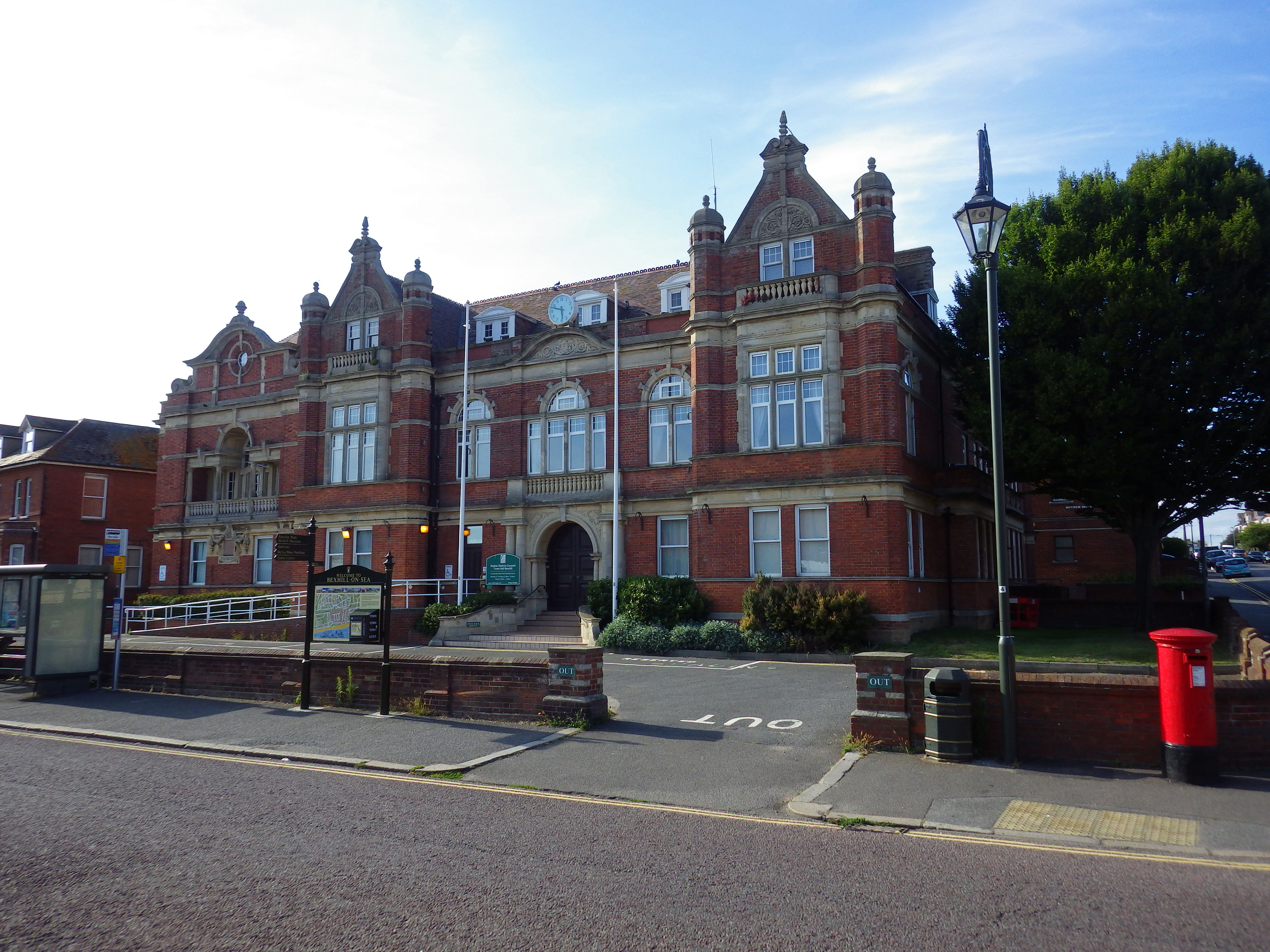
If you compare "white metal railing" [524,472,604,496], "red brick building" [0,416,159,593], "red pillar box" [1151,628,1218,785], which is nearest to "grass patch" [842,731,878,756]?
"red pillar box" [1151,628,1218,785]

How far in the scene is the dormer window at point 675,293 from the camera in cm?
2919

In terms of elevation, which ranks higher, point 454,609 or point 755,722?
point 454,609

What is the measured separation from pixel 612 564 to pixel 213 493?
64.1 feet

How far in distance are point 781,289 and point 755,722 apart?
1541cm

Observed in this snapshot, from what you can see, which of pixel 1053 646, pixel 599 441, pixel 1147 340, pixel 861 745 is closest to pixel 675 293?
pixel 599 441

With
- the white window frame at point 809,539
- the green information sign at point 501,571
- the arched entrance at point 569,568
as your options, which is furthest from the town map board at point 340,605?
the arched entrance at point 569,568

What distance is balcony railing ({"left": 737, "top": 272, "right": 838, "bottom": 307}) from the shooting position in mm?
24344

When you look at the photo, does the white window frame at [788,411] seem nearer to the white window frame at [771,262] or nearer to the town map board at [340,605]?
the white window frame at [771,262]

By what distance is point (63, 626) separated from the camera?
16.0 metres

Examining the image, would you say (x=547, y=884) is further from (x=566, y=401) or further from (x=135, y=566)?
(x=135, y=566)

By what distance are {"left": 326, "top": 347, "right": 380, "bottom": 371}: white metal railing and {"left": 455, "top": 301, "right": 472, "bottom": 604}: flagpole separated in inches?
131

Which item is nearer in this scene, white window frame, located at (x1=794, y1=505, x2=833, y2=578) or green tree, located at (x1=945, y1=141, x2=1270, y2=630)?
green tree, located at (x1=945, y1=141, x2=1270, y2=630)

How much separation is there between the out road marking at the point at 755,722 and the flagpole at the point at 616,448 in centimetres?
1239

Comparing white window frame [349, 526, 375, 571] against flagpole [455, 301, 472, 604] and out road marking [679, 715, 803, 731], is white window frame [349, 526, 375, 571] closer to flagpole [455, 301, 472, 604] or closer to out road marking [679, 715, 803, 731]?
flagpole [455, 301, 472, 604]
